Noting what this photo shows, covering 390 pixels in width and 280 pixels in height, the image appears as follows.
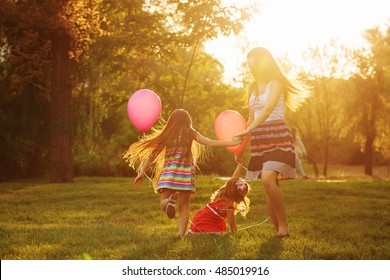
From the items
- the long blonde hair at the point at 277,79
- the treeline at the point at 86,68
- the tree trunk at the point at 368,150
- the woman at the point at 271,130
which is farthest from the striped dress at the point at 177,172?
the tree trunk at the point at 368,150

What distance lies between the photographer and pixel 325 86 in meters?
29.6

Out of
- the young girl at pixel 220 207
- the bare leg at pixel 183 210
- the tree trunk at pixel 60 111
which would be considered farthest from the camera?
the tree trunk at pixel 60 111

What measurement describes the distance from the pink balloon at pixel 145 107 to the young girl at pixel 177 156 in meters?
1.42

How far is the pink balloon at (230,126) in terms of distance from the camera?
7.39m

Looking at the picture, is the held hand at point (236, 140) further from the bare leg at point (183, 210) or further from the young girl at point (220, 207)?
the bare leg at point (183, 210)

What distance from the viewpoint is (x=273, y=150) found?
653cm

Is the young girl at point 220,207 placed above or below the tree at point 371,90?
below

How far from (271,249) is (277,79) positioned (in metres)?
2.04

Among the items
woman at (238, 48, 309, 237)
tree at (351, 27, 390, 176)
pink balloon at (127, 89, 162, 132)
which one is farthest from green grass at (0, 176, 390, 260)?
tree at (351, 27, 390, 176)

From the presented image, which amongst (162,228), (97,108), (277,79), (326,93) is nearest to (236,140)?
(277,79)

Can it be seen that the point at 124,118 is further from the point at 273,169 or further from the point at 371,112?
the point at 273,169

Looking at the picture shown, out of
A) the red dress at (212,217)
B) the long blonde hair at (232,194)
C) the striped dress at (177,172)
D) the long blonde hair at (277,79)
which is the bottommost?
the red dress at (212,217)

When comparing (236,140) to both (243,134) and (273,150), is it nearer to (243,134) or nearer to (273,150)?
(243,134)

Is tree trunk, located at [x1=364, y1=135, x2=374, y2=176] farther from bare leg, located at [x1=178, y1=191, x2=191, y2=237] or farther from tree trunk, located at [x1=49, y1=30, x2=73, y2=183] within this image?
bare leg, located at [x1=178, y1=191, x2=191, y2=237]
